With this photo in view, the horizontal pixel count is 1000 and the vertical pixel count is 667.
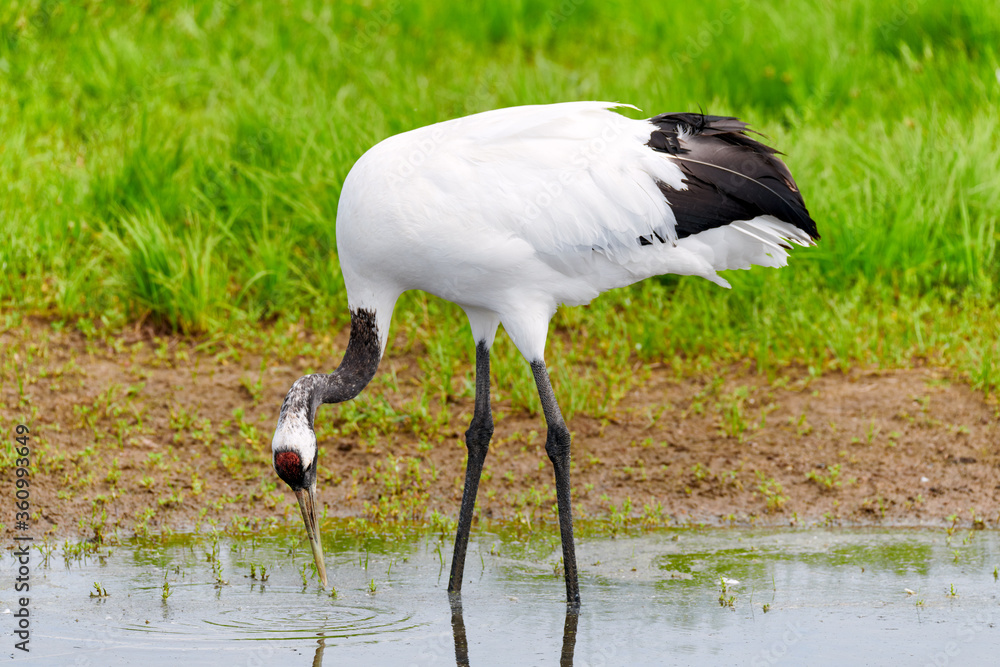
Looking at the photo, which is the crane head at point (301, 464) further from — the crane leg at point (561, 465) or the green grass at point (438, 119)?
the green grass at point (438, 119)

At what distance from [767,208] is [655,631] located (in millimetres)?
1610

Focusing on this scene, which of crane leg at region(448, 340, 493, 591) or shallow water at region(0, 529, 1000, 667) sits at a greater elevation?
crane leg at region(448, 340, 493, 591)

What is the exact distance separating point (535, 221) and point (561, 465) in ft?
3.12

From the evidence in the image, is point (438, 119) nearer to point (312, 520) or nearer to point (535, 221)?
point (535, 221)

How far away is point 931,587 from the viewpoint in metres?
4.34

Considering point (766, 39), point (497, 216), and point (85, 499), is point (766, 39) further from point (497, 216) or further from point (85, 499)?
point (85, 499)

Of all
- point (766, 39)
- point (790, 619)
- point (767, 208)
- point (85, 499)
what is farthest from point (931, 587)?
point (766, 39)

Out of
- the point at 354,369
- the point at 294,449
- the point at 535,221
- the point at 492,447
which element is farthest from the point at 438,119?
the point at 294,449

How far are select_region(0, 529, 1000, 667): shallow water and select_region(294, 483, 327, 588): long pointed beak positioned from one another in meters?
0.11

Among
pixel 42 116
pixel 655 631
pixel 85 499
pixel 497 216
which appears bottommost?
pixel 655 631

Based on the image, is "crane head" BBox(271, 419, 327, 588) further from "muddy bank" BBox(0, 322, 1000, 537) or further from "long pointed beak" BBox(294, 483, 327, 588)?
"muddy bank" BBox(0, 322, 1000, 537)

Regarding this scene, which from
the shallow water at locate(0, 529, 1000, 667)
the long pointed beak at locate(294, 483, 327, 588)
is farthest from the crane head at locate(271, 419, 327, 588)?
the shallow water at locate(0, 529, 1000, 667)

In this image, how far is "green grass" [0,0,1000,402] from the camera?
20.9 feet

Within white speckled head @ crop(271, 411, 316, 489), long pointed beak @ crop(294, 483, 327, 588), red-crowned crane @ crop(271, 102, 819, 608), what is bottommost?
long pointed beak @ crop(294, 483, 327, 588)
